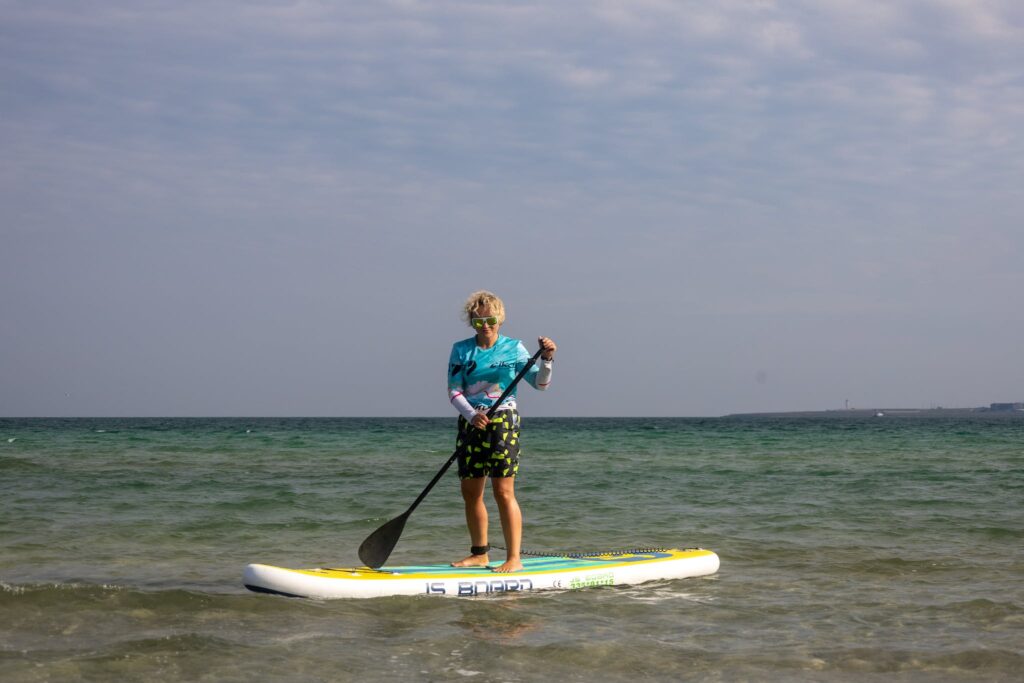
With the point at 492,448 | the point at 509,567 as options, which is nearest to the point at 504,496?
the point at 492,448

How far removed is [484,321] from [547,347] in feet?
1.51

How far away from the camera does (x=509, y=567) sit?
20.6 ft

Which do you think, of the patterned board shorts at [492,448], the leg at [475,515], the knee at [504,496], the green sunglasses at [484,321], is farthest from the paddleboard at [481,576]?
the green sunglasses at [484,321]

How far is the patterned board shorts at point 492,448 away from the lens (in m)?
6.13

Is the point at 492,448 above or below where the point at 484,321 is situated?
below

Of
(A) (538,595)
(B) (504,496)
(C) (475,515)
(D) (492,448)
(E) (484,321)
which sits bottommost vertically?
(A) (538,595)

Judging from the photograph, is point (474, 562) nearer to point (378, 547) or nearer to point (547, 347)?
point (378, 547)

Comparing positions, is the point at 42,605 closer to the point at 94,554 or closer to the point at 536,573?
the point at 94,554

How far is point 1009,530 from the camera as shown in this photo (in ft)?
28.8

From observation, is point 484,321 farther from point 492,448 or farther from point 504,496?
point 504,496

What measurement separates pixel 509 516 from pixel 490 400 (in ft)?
2.46

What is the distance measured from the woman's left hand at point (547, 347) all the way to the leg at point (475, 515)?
0.92 m

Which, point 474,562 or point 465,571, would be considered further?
point 474,562

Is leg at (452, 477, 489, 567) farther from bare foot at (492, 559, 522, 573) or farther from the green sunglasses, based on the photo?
the green sunglasses
